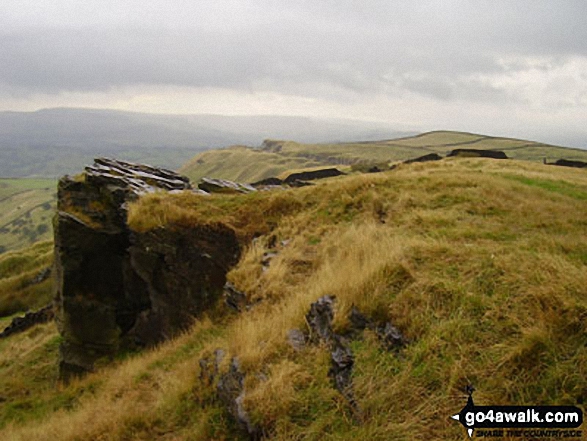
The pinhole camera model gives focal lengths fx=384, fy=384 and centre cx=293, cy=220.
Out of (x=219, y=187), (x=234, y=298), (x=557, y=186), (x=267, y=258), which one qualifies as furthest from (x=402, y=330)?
(x=557, y=186)

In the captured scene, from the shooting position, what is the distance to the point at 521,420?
3.69 metres

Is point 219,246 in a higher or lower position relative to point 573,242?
lower

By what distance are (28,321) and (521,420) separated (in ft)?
82.7

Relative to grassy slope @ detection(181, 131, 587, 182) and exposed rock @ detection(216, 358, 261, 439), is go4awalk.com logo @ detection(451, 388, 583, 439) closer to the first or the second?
exposed rock @ detection(216, 358, 261, 439)

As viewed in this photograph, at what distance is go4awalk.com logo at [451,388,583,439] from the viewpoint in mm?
3500

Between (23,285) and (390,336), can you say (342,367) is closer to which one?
(390,336)

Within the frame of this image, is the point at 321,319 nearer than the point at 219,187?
Yes

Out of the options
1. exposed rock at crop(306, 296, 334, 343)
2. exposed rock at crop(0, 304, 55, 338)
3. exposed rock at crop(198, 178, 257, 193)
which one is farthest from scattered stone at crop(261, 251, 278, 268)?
exposed rock at crop(0, 304, 55, 338)

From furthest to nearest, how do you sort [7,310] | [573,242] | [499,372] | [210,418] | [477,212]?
[7,310], [477,212], [573,242], [210,418], [499,372]

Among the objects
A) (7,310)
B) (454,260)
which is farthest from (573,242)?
(7,310)

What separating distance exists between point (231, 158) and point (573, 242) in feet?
555

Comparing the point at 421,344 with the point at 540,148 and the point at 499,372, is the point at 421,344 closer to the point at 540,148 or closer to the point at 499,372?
the point at 499,372

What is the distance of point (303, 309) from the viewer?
6273 millimetres

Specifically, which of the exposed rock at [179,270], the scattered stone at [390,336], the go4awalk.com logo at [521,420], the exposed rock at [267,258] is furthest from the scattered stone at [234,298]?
the go4awalk.com logo at [521,420]
